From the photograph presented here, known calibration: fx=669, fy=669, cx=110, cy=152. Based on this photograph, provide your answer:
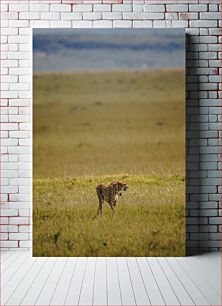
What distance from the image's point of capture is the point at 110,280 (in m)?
5.06

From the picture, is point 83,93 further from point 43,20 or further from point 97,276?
point 97,276

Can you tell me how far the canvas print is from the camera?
5965 mm

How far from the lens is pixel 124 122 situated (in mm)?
6012

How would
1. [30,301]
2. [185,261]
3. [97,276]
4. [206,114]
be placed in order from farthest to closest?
[206,114], [185,261], [97,276], [30,301]

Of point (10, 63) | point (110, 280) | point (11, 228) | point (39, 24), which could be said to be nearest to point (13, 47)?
point (10, 63)

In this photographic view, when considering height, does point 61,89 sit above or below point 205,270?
above

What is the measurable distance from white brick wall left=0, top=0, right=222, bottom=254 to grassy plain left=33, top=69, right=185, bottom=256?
5.7 inches

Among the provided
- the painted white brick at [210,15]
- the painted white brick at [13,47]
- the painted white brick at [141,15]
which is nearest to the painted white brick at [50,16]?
the painted white brick at [13,47]

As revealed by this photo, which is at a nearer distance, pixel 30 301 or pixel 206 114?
pixel 30 301

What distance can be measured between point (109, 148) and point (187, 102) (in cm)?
83

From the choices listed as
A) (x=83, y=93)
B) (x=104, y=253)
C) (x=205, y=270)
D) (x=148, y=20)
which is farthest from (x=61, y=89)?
(x=205, y=270)

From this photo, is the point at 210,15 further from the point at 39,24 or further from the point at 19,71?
the point at 19,71

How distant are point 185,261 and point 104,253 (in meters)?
0.72

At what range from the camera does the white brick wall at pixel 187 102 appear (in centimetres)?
608
